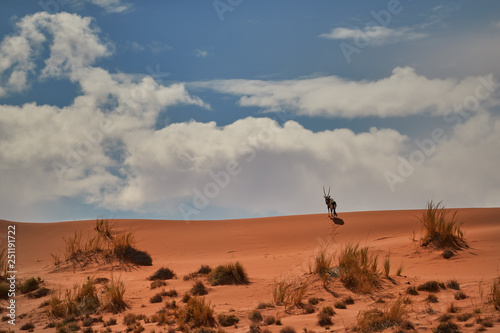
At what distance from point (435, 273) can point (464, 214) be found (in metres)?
13.6

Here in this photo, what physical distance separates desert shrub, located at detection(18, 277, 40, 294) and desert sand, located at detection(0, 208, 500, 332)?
34 centimetres

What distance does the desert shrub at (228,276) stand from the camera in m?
14.6

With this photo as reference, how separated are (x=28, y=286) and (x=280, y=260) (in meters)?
9.84

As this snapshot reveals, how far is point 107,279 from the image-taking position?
16016mm

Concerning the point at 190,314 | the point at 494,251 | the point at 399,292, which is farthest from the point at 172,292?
the point at 494,251

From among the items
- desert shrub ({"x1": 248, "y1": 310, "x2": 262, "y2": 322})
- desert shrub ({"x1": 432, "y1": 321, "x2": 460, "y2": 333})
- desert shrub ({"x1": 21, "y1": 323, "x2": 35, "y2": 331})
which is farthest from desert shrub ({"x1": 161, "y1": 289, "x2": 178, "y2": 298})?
desert shrub ({"x1": 432, "y1": 321, "x2": 460, "y2": 333})

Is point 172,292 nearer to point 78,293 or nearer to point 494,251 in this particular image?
point 78,293

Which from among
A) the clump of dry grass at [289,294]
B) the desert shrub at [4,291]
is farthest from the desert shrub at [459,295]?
the desert shrub at [4,291]

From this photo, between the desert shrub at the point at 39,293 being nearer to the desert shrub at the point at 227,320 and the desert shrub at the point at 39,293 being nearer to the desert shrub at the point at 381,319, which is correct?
the desert shrub at the point at 227,320

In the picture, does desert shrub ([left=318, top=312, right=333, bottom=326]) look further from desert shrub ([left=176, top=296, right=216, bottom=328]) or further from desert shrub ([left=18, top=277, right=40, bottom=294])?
desert shrub ([left=18, top=277, right=40, bottom=294])

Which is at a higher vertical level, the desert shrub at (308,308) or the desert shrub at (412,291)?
the desert shrub at (412,291)

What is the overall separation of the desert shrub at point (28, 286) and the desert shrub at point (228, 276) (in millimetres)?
6108

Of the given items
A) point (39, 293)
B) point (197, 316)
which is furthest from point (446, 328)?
point (39, 293)

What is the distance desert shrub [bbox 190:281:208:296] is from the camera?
44.7 feet
